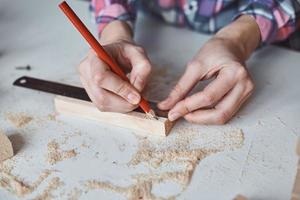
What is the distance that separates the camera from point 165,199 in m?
0.60

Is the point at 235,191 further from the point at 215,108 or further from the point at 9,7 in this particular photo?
the point at 9,7

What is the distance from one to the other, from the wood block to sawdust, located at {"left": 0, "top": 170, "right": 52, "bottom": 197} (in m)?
0.13

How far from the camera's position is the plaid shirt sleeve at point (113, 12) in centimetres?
91

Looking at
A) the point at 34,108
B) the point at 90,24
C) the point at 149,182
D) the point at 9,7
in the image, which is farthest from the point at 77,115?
the point at 9,7

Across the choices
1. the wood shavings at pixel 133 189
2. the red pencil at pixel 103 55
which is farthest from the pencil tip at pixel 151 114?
the wood shavings at pixel 133 189

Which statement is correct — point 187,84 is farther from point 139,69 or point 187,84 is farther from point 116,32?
point 116,32

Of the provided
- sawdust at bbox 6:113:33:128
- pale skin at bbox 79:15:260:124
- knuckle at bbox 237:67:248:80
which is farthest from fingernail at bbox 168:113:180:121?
sawdust at bbox 6:113:33:128

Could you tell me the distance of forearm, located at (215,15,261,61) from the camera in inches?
32.2

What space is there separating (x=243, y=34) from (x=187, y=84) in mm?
171

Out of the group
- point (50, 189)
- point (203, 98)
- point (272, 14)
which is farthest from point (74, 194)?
point (272, 14)

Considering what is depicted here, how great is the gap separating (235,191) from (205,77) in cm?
22

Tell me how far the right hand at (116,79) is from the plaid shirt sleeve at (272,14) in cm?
26

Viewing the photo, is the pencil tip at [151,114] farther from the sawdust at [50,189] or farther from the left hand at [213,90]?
the sawdust at [50,189]

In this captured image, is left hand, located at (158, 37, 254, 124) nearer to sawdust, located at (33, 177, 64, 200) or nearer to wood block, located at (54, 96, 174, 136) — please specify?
wood block, located at (54, 96, 174, 136)
